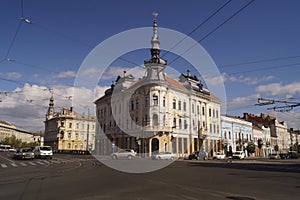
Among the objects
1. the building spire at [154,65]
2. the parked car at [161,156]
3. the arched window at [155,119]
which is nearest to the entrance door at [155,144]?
the arched window at [155,119]

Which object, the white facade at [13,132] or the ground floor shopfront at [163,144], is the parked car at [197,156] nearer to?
the ground floor shopfront at [163,144]

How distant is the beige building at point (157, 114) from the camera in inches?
1903

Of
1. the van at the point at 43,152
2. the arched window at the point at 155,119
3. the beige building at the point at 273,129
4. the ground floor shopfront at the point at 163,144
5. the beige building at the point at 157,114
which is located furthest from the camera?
the beige building at the point at 273,129

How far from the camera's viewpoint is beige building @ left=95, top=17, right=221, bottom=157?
48.3 m

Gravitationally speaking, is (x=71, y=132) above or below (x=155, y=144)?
above

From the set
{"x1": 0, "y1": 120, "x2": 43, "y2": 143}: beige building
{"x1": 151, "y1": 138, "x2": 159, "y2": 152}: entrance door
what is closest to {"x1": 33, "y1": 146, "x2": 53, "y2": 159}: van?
{"x1": 151, "y1": 138, "x2": 159, "y2": 152}: entrance door

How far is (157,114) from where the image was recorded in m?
48.6

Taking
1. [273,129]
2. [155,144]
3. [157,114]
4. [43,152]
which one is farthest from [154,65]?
[273,129]

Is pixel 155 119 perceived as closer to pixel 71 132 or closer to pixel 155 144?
pixel 155 144

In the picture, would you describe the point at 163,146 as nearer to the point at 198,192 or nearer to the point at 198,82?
the point at 198,82

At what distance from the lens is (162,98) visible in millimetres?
49438

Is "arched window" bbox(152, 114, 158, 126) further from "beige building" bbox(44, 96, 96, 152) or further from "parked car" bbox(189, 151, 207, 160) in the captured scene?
"beige building" bbox(44, 96, 96, 152)

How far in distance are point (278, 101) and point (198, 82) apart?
35102 mm

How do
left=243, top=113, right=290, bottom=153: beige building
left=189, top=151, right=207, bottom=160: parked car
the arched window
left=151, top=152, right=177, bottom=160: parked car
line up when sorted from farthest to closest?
left=243, top=113, right=290, bottom=153: beige building < the arched window < left=189, top=151, right=207, bottom=160: parked car < left=151, top=152, right=177, bottom=160: parked car
